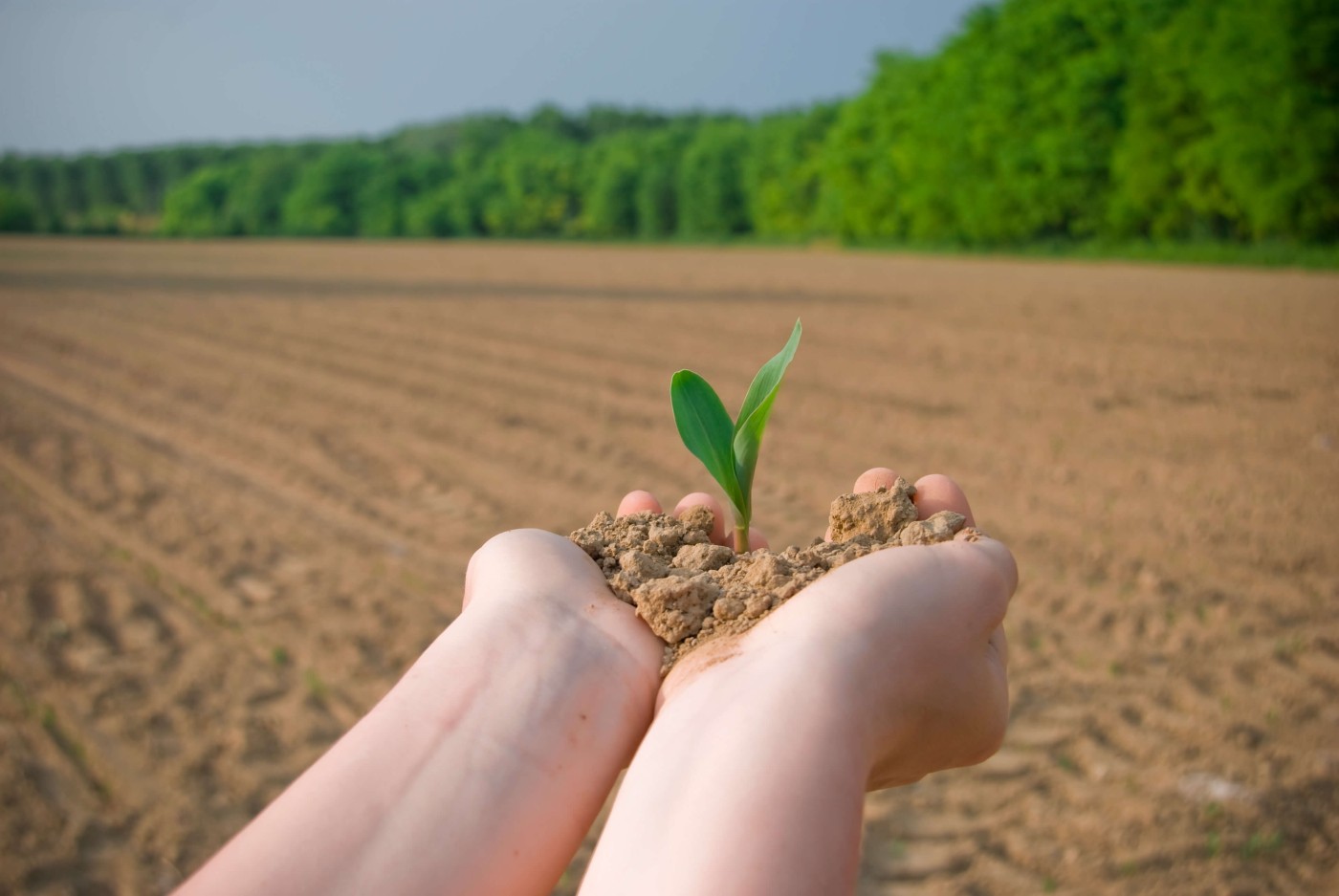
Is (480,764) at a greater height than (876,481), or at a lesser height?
lesser

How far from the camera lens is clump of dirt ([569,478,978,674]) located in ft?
5.43

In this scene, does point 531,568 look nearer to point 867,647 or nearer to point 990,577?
point 867,647

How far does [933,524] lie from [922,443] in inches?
249

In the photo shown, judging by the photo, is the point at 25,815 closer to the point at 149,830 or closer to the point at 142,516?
the point at 149,830

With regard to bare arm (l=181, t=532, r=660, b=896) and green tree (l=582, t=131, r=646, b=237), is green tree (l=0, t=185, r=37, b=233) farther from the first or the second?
bare arm (l=181, t=532, r=660, b=896)

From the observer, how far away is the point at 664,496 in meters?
6.78

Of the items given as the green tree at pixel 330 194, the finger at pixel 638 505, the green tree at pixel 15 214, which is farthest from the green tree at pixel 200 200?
the finger at pixel 638 505

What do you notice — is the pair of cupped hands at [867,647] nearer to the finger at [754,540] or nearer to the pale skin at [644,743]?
the pale skin at [644,743]

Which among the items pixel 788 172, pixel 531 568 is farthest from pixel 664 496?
pixel 788 172

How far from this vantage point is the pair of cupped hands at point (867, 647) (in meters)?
1.38

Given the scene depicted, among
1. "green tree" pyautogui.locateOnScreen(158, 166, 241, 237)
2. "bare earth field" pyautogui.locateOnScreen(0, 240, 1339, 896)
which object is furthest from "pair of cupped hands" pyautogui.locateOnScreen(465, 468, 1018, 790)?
"green tree" pyautogui.locateOnScreen(158, 166, 241, 237)

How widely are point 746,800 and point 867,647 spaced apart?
318mm

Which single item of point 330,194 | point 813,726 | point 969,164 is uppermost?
point 330,194

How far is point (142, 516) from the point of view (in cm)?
661
